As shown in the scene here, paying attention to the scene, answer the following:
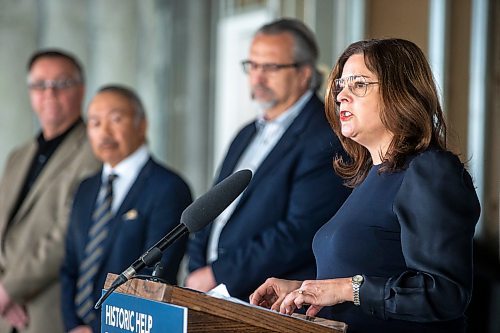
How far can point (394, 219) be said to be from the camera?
2152mm

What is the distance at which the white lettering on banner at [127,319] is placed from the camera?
1.99 meters

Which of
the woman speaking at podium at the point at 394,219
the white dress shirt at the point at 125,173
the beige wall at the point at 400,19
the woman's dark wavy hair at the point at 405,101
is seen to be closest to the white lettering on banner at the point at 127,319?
the woman speaking at podium at the point at 394,219

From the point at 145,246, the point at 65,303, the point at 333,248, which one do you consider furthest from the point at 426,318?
the point at 65,303

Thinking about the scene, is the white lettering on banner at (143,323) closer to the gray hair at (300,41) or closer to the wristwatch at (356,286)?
the wristwatch at (356,286)

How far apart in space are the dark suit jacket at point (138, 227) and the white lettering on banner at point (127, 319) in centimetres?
165

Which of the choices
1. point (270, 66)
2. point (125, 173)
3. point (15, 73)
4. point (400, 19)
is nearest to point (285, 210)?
point (270, 66)

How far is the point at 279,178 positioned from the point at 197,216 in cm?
130

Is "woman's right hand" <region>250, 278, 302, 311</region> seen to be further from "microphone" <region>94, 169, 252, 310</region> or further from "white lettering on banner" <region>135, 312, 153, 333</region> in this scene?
"white lettering on banner" <region>135, 312, 153, 333</region>

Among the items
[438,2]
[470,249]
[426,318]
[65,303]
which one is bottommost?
[65,303]

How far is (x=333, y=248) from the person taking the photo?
2.22 metres

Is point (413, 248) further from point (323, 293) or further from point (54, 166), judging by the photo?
point (54, 166)

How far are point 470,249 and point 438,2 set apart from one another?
12.6 ft

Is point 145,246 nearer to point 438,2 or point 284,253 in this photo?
point 284,253

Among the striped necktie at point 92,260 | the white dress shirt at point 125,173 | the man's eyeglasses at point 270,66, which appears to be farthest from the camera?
the white dress shirt at point 125,173
